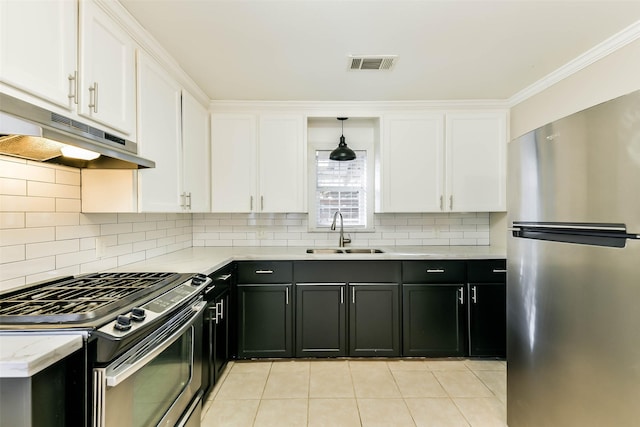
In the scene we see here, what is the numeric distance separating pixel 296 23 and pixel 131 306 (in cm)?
166

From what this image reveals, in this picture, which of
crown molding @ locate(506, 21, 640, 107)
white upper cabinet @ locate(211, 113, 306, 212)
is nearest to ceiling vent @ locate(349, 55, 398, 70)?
white upper cabinet @ locate(211, 113, 306, 212)

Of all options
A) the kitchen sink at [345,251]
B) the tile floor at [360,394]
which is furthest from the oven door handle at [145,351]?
the kitchen sink at [345,251]

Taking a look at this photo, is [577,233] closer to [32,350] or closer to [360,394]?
[360,394]

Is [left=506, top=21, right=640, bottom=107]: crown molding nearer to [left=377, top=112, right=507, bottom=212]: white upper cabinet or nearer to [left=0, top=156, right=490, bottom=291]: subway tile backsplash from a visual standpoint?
[left=377, top=112, right=507, bottom=212]: white upper cabinet

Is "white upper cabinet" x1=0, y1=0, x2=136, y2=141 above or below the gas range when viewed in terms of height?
above

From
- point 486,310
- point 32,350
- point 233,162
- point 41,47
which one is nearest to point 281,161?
point 233,162

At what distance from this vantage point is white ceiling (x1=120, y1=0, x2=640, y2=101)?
65.2 inches

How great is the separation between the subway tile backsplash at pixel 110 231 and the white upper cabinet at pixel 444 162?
333 millimetres

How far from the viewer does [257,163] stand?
3.03m

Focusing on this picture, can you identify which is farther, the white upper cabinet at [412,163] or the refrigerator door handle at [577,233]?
the white upper cabinet at [412,163]

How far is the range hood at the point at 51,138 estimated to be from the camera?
0.96m

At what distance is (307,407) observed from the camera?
210 centimetres

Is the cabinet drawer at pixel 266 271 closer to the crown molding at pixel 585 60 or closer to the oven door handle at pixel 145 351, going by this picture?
the oven door handle at pixel 145 351

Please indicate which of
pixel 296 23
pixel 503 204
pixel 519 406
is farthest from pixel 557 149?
pixel 503 204
